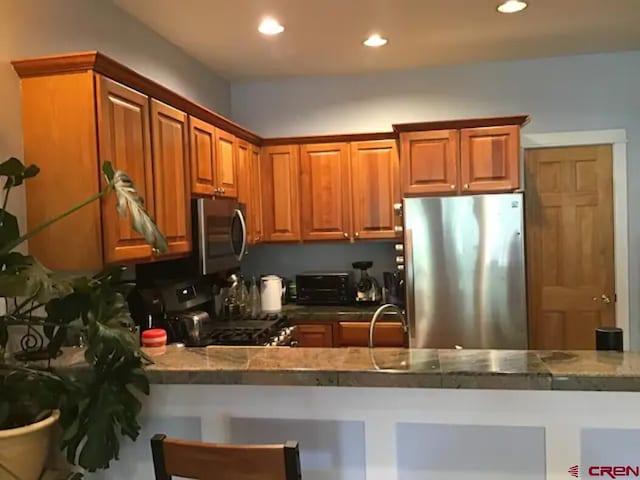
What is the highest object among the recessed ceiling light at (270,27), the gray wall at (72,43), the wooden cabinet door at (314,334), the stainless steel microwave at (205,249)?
the recessed ceiling light at (270,27)

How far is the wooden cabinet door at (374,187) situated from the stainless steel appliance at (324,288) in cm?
37

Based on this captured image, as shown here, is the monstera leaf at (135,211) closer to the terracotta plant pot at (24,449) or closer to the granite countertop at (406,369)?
the granite countertop at (406,369)

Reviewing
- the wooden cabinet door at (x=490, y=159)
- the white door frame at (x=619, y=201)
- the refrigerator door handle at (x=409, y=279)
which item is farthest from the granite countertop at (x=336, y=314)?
the white door frame at (x=619, y=201)

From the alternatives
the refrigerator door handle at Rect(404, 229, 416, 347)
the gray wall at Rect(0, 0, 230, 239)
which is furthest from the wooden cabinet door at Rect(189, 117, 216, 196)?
the refrigerator door handle at Rect(404, 229, 416, 347)

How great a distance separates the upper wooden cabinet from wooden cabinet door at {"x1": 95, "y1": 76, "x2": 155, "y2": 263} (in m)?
1.99

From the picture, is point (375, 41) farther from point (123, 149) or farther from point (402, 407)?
point (402, 407)

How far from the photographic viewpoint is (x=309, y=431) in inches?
71.5

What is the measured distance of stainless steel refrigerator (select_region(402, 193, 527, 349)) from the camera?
12.2ft

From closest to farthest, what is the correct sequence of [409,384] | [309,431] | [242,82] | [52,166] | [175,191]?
[409,384] < [309,431] < [52,166] < [175,191] < [242,82]

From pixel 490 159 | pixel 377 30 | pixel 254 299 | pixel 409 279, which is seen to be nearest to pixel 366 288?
pixel 409 279

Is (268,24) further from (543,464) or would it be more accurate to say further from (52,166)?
(543,464)

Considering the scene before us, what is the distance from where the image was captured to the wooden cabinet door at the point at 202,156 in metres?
3.15

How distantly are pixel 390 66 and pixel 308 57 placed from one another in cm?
69

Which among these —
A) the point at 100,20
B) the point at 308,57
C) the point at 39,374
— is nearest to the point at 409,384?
the point at 39,374
